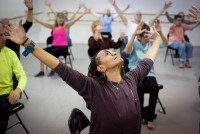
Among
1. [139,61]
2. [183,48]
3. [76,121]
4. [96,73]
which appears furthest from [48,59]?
[183,48]

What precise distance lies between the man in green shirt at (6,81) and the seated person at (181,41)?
165 inches

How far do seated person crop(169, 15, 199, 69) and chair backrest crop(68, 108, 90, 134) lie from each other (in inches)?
162

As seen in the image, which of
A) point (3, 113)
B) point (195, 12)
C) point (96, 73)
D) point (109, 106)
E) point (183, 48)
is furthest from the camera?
point (183, 48)

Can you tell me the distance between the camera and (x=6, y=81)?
7.79 ft

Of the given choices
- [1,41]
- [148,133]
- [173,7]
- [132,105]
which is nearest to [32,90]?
[1,41]

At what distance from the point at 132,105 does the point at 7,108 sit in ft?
4.59

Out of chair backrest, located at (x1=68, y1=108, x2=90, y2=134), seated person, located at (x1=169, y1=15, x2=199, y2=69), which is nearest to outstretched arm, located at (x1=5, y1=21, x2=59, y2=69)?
chair backrest, located at (x1=68, y1=108, x2=90, y2=134)

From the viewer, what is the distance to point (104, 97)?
1528 millimetres

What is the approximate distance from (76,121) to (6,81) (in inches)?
38.9

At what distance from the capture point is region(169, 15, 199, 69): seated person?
218 inches

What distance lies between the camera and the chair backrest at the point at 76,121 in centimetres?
172

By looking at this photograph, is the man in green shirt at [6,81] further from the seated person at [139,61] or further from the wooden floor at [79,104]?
the seated person at [139,61]

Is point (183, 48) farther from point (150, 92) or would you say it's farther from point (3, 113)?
point (3, 113)

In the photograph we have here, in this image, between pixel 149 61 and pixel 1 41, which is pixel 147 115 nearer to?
pixel 149 61
